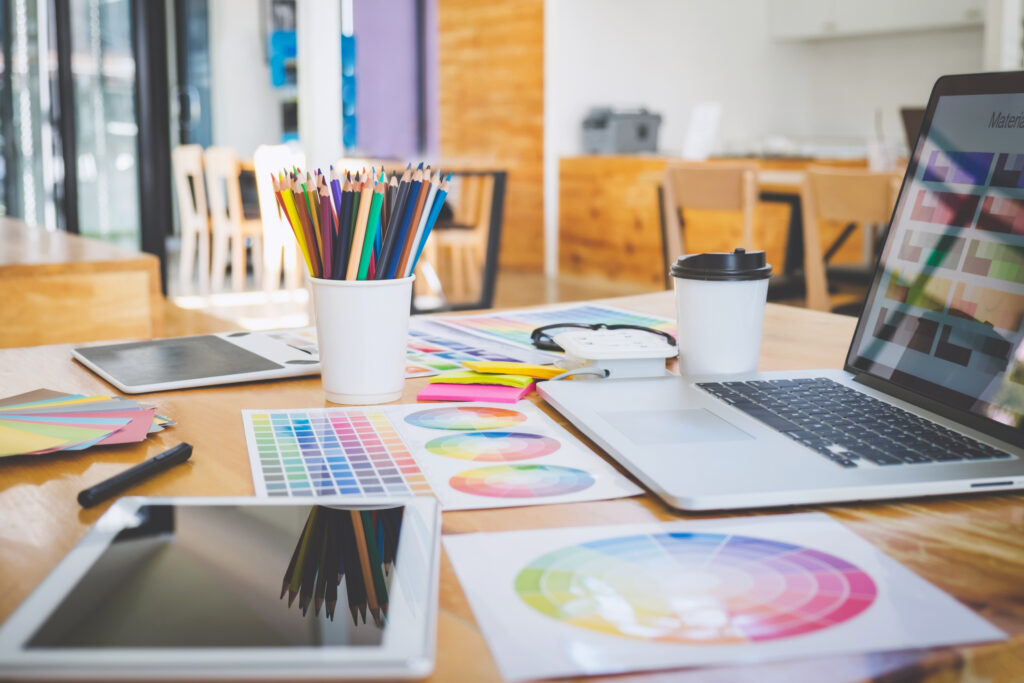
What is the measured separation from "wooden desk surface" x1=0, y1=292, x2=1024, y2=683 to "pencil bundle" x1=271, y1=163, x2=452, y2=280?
120 millimetres

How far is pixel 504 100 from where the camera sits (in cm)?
679

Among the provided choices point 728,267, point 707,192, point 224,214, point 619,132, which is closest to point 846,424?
point 728,267

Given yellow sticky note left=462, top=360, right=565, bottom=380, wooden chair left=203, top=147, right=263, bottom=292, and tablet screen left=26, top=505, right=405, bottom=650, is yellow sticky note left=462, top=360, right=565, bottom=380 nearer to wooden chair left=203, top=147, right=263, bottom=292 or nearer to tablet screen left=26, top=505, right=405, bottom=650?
tablet screen left=26, top=505, right=405, bottom=650

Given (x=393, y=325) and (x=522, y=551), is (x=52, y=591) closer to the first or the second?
(x=522, y=551)

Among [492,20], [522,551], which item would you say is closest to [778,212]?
[492,20]

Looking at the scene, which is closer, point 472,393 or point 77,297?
point 472,393

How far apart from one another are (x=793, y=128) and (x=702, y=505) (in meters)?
7.31

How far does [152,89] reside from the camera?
4.65 meters

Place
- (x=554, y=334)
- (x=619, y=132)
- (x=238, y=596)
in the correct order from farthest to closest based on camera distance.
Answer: (x=619, y=132)
(x=554, y=334)
(x=238, y=596)

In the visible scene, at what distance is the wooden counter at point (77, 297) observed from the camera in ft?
6.45

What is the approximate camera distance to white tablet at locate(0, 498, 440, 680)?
361 millimetres

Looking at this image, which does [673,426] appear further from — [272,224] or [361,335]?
[272,224]

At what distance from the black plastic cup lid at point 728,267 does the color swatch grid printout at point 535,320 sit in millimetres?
236

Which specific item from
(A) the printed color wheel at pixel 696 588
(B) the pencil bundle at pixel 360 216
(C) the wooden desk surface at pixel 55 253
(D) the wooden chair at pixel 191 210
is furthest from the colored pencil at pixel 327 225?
(D) the wooden chair at pixel 191 210
